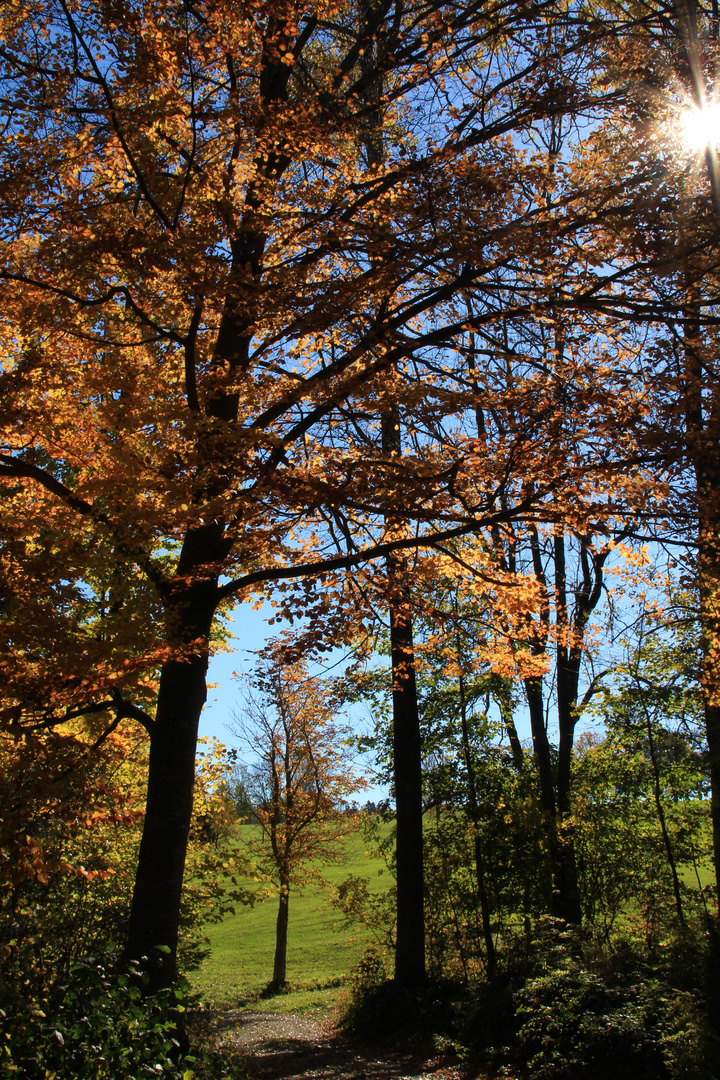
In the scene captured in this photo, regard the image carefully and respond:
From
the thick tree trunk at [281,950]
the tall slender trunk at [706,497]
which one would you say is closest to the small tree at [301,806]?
the thick tree trunk at [281,950]

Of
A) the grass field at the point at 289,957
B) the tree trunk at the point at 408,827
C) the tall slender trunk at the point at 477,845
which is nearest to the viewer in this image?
the tree trunk at the point at 408,827

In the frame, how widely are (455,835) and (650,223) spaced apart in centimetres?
1034

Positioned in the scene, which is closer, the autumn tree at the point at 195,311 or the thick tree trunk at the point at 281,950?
the autumn tree at the point at 195,311

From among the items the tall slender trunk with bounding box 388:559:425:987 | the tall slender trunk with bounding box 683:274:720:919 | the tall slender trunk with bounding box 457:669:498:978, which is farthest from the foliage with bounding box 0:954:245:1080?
the tall slender trunk with bounding box 457:669:498:978

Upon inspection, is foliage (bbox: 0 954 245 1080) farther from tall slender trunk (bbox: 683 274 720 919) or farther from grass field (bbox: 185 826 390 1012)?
grass field (bbox: 185 826 390 1012)

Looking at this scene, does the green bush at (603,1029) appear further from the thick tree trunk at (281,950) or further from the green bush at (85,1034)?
the thick tree trunk at (281,950)

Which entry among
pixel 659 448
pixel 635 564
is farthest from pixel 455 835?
pixel 659 448

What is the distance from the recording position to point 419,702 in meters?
13.3

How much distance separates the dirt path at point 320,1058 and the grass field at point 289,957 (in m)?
2.20

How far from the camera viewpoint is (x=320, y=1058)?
30.6 feet

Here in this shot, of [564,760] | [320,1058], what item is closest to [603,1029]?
[320,1058]

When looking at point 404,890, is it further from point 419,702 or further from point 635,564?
point 635,564

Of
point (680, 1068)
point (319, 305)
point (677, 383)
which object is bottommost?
point (680, 1068)

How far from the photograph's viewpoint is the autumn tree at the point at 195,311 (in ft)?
17.9
